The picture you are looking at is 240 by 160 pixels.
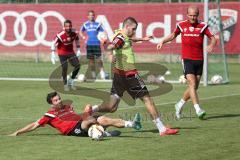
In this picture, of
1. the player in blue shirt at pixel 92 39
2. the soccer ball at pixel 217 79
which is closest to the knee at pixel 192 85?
the soccer ball at pixel 217 79

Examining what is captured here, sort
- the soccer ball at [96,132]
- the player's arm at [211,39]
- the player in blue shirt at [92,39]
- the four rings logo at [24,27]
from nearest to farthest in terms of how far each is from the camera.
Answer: the soccer ball at [96,132], the player's arm at [211,39], the player in blue shirt at [92,39], the four rings logo at [24,27]

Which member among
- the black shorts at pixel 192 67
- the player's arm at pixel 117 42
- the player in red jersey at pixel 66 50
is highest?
the player's arm at pixel 117 42

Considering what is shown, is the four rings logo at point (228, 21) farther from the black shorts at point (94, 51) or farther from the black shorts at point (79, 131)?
the black shorts at point (79, 131)

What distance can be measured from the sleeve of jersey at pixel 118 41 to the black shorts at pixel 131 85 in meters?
0.70

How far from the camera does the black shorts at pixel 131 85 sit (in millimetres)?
14138

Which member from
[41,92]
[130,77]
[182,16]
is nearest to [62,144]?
[130,77]

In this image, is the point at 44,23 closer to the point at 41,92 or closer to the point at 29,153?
the point at 41,92

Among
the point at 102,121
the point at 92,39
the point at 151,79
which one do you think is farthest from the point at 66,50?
the point at 102,121

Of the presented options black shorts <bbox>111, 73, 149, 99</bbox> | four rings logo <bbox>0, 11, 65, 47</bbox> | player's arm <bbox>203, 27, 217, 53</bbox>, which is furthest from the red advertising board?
black shorts <bbox>111, 73, 149, 99</bbox>

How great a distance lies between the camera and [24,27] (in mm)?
36188

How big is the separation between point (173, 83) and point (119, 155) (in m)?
14.8

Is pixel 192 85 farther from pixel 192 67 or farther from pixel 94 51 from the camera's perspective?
pixel 94 51

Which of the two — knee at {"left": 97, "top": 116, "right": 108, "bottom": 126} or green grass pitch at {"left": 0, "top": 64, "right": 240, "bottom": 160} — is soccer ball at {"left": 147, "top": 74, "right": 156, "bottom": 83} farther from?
knee at {"left": 97, "top": 116, "right": 108, "bottom": 126}

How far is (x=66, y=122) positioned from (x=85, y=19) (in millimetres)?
22334
